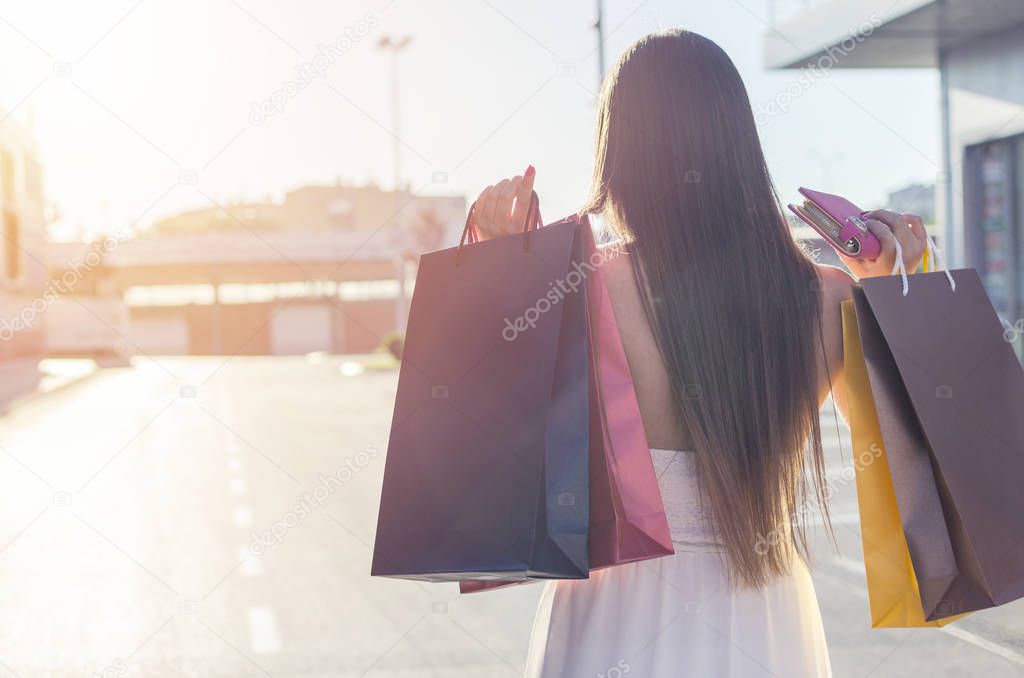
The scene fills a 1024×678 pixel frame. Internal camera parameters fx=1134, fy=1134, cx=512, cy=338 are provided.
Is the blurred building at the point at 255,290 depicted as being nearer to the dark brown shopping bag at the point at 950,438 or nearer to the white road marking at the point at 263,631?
the white road marking at the point at 263,631

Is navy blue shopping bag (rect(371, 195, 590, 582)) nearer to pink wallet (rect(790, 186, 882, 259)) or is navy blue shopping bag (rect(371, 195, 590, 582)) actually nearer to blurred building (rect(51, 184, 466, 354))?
pink wallet (rect(790, 186, 882, 259))

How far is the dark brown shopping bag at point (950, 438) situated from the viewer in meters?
1.65

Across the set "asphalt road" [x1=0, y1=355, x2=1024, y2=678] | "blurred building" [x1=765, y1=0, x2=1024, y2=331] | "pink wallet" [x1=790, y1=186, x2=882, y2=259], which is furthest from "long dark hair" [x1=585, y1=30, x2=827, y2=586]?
"blurred building" [x1=765, y1=0, x2=1024, y2=331]

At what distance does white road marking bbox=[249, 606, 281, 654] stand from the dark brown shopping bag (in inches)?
151

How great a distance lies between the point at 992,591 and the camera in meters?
1.66

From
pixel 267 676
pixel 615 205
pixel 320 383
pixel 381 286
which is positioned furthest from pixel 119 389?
pixel 381 286

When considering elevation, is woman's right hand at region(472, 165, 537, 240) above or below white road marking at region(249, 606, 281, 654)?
above

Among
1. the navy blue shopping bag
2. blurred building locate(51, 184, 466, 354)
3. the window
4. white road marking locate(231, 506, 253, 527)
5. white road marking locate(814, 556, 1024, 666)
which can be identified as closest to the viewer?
the navy blue shopping bag

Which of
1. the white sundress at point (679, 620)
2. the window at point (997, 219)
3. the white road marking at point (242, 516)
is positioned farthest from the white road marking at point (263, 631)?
the window at point (997, 219)

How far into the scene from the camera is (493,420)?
154 cm

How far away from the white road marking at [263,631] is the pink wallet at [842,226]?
380cm

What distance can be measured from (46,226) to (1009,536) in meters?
50.1

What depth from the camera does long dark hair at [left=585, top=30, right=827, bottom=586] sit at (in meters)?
1.70

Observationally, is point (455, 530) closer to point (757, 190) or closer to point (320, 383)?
point (757, 190)
